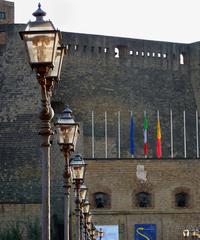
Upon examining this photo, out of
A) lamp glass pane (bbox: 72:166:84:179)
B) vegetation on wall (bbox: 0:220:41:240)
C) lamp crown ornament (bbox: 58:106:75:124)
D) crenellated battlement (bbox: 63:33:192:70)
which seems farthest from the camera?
crenellated battlement (bbox: 63:33:192:70)

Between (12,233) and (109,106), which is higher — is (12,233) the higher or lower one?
the lower one

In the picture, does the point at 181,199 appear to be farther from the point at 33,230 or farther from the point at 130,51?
the point at 130,51

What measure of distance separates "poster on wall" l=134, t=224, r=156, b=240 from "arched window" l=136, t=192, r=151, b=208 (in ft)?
2.91

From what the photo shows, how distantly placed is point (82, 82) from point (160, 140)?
15.9ft

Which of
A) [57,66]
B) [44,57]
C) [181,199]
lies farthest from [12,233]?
[44,57]

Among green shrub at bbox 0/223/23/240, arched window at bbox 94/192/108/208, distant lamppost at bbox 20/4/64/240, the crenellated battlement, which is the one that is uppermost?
the crenellated battlement

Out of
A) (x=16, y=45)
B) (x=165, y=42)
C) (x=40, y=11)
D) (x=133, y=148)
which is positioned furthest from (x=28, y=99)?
(x=40, y=11)

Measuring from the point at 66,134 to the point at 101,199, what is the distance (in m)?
30.4

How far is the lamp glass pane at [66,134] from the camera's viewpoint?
13.0 meters

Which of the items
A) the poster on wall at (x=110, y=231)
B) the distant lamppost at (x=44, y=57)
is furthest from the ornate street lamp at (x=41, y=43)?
the poster on wall at (x=110, y=231)

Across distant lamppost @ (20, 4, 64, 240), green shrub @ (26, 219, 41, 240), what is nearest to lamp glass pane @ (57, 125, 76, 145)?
distant lamppost @ (20, 4, 64, 240)

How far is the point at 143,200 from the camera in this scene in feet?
143

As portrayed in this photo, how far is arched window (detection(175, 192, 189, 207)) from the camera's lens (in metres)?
43.4

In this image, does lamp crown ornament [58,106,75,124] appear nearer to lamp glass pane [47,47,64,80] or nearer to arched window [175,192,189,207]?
lamp glass pane [47,47,64,80]
